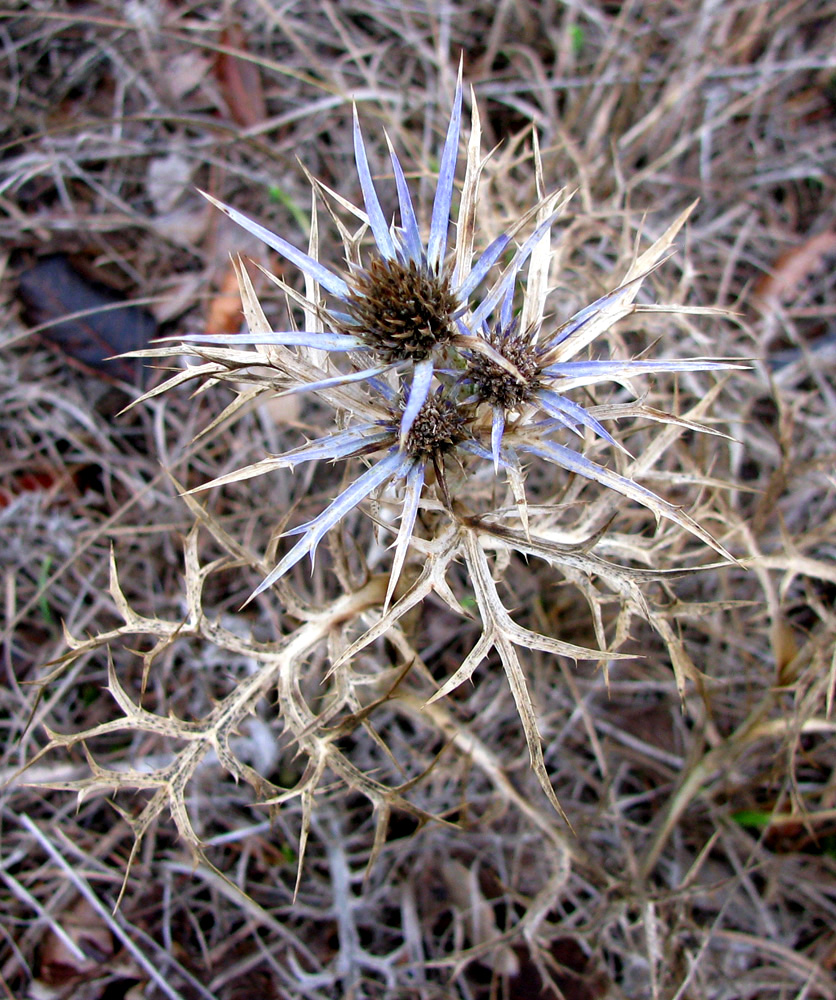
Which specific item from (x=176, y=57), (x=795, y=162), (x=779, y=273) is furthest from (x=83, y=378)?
(x=795, y=162)

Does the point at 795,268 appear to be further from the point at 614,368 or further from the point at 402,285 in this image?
the point at 402,285

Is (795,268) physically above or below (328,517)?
below

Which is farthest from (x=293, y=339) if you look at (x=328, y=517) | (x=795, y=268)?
(x=795, y=268)

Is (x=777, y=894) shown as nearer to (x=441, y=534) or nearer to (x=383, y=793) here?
(x=383, y=793)

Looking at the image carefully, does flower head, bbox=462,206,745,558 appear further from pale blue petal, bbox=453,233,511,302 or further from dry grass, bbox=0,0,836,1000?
dry grass, bbox=0,0,836,1000

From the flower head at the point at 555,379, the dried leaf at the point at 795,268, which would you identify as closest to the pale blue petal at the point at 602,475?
the flower head at the point at 555,379

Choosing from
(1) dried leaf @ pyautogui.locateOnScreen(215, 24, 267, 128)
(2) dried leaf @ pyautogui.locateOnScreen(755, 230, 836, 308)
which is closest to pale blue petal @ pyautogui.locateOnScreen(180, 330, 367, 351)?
(1) dried leaf @ pyautogui.locateOnScreen(215, 24, 267, 128)

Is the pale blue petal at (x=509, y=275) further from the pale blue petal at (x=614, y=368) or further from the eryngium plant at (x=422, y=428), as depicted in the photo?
the pale blue petal at (x=614, y=368)
